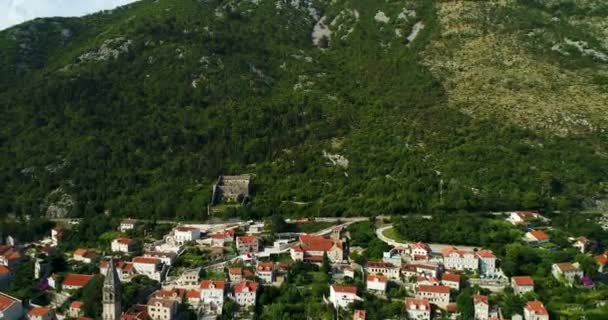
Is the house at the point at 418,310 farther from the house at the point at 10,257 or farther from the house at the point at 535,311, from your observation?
the house at the point at 10,257

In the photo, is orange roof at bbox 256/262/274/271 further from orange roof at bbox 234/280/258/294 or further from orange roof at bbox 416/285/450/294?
orange roof at bbox 416/285/450/294

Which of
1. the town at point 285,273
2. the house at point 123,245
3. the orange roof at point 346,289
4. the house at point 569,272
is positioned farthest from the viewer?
the house at point 123,245

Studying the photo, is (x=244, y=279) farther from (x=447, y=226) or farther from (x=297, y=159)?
(x=297, y=159)

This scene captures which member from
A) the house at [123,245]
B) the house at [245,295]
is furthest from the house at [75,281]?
the house at [245,295]

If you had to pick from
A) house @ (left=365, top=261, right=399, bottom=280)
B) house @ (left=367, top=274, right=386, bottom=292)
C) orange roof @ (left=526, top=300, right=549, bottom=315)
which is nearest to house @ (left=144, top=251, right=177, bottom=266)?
house @ (left=365, top=261, right=399, bottom=280)

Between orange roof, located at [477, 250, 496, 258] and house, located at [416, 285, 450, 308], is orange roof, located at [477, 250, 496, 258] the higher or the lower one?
the higher one
